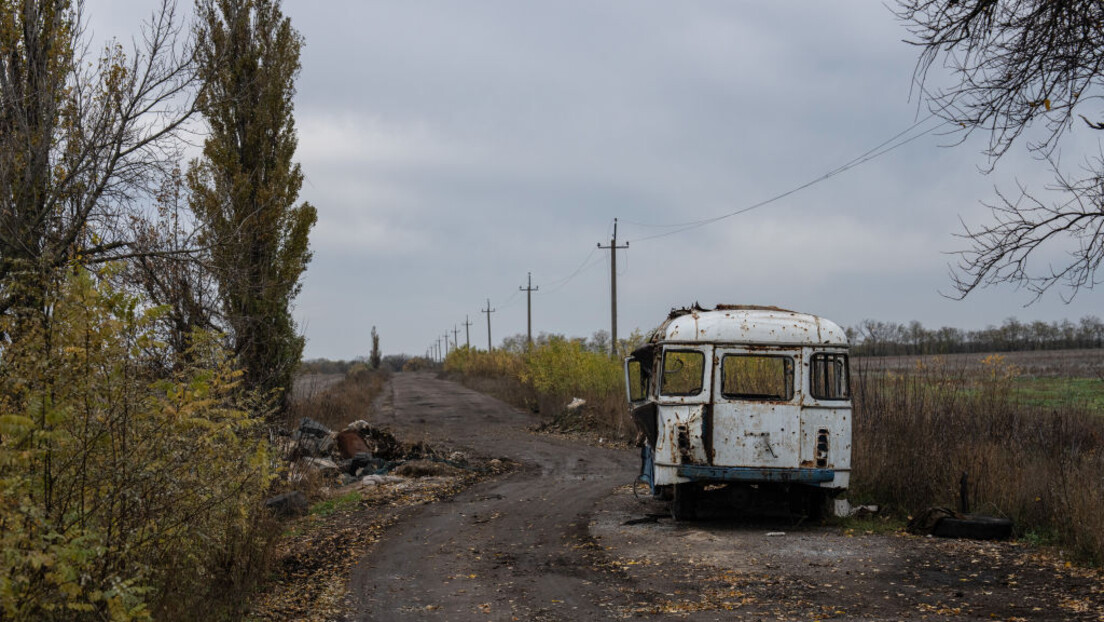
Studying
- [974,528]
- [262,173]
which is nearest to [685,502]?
[974,528]

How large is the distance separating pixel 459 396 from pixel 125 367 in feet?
138

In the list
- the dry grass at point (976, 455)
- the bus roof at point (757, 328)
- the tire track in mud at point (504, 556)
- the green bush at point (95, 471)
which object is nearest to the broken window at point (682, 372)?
the bus roof at point (757, 328)

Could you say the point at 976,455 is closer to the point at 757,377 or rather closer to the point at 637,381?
the point at 757,377

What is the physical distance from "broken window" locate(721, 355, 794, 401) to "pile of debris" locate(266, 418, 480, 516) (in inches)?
280

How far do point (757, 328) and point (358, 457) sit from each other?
1026cm

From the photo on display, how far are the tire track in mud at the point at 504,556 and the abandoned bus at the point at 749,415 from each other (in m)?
1.86

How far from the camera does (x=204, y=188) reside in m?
16.9

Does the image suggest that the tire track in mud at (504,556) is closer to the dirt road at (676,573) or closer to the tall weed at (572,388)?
the dirt road at (676,573)

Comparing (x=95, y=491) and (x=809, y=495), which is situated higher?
(x=95, y=491)

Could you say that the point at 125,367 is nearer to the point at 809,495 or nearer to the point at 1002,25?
the point at 1002,25

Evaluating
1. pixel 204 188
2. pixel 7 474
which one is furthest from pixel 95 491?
pixel 204 188

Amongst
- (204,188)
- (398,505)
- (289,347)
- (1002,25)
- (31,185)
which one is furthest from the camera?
(289,347)

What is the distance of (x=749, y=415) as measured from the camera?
11602 mm

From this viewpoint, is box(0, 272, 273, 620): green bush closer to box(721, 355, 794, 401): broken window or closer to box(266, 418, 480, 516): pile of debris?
box(721, 355, 794, 401): broken window
